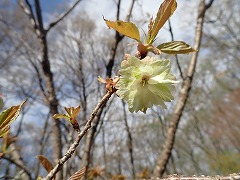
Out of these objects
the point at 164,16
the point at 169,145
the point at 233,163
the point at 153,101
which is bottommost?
the point at 153,101

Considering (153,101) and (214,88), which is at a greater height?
(214,88)

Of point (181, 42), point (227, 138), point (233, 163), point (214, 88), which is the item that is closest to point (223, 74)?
point (214, 88)

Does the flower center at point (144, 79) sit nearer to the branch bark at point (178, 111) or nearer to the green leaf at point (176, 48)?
the green leaf at point (176, 48)

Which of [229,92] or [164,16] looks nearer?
[164,16]

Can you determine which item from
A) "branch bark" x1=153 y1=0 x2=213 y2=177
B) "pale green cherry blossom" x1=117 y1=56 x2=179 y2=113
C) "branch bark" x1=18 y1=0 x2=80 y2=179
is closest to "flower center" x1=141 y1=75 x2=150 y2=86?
"pale green cherry blossom" x1=117 y1=56 x2=179 y2=113

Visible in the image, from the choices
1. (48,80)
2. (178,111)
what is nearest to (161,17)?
(178,111)

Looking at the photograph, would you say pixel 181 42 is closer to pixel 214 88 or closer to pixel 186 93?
pixel 186 93

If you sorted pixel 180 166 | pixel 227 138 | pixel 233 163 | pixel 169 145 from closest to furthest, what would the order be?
pixel 169 145 < pixel 233 163 < pixel 227 138 < pixel 180 166

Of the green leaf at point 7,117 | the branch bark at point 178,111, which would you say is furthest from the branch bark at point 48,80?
the green leaf at point 7,117

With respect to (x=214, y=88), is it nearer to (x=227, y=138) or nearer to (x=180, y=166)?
(x=227, y=138)

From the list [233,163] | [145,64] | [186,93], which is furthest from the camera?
[233,163]
